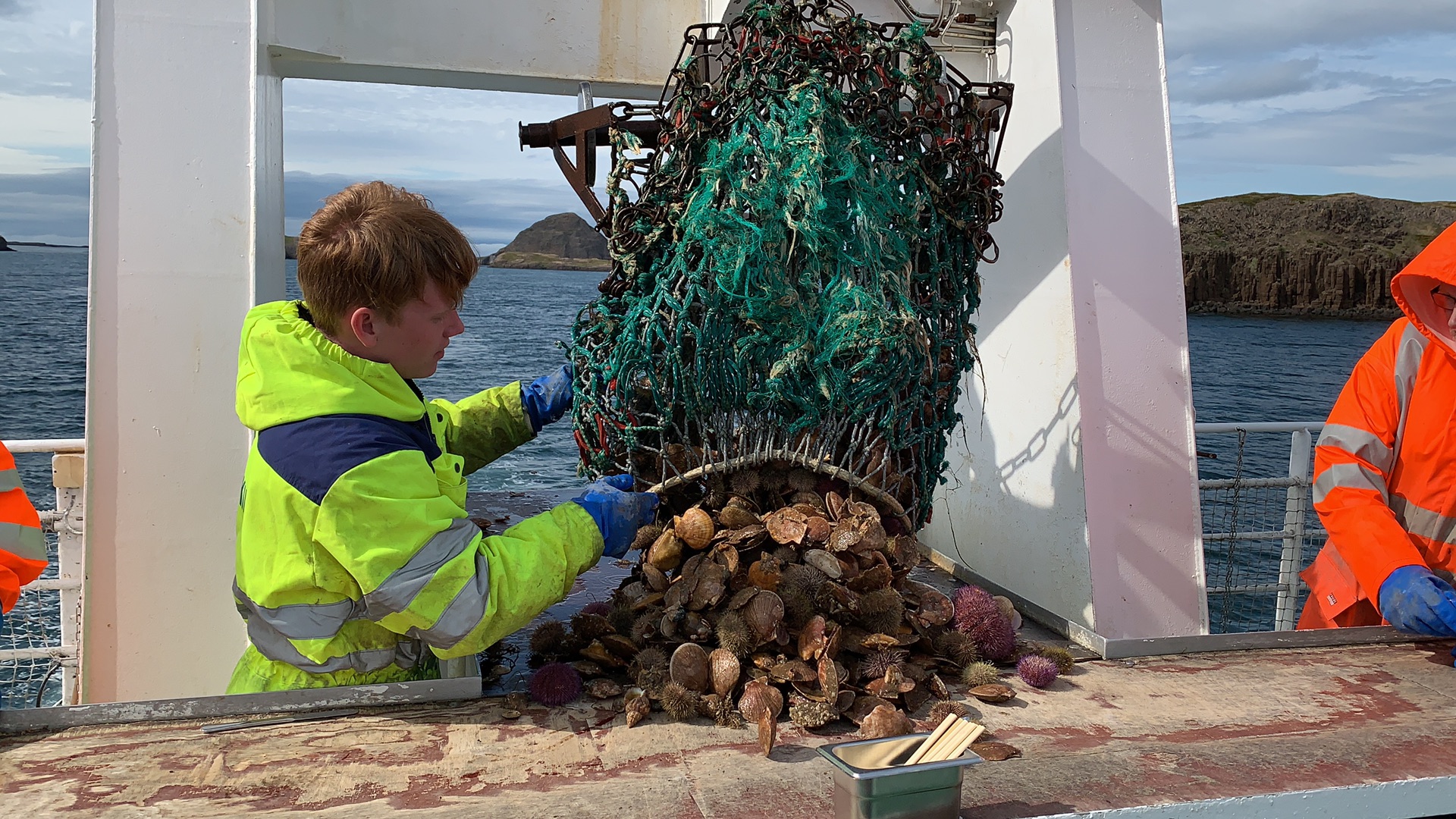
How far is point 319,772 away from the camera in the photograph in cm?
202

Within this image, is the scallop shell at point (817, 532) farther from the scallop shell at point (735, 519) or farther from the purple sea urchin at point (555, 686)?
the purple sea urchin at point (555, 686)

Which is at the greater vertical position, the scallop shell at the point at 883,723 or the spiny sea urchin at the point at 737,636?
the spiny sea urchin at the point at 737,636

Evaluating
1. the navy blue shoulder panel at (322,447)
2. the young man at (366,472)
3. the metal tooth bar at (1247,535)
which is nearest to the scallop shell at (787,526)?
the young man at (366,472)

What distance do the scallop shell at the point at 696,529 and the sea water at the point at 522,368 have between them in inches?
22.1

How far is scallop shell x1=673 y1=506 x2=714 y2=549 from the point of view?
252 centimetres

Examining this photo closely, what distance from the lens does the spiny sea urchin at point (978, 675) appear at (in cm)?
256

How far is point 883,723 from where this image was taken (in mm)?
2201

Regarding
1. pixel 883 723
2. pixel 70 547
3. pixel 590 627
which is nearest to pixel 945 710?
pixel 883 723

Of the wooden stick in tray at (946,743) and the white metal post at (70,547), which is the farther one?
the white metal post at (70,547)

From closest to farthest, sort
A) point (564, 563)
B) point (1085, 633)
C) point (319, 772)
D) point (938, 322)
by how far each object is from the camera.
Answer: point (319, 772) < point (564, 563) < point (938, 322) < point (1085, 633)

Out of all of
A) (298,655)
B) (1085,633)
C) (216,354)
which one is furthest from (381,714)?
(1085,633)

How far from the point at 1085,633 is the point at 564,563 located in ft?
5.46

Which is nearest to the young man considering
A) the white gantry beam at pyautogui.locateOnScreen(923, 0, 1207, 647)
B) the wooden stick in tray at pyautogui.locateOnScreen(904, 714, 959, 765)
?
the wooden stick in tray at pyautogui.locateOnScreen(904, 714, 959, 765)

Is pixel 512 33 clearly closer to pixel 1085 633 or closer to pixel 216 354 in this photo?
pixel 216 354
